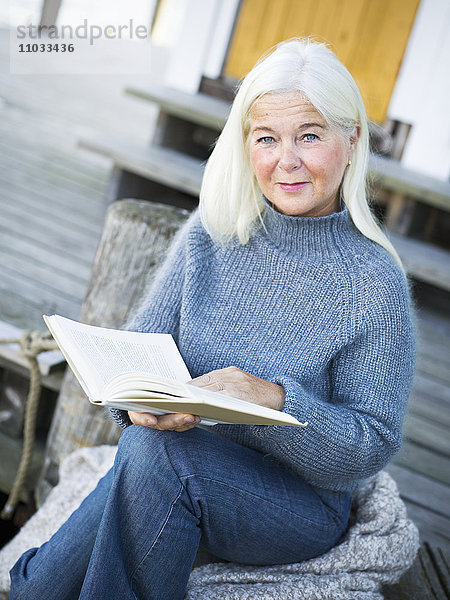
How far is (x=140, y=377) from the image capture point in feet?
3.76

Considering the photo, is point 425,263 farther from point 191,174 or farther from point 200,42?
point 200,42

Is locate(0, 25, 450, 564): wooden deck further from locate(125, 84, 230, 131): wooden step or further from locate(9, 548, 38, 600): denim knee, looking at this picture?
locate(9, 548, 38, 600): denim knee

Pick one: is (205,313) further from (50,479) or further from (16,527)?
(16,527)

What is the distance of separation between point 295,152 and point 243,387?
20.5 inches

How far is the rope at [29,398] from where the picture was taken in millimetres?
2074

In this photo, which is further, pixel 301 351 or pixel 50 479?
pixel 50 479

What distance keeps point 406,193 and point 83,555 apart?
237 cm

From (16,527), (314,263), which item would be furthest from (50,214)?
(314,263)

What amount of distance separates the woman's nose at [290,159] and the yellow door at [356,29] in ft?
9.14

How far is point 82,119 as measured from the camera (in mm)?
5438

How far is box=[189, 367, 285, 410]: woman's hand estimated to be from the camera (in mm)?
1301

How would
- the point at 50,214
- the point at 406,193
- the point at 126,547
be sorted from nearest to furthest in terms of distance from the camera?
the point at 126,547
the point at 406,193
the point at 50,214

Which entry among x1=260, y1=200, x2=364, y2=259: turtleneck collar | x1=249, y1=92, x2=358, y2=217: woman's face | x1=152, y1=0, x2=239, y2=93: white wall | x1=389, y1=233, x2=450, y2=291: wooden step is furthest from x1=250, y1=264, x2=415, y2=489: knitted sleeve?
x1=152, y1=0, x2=239, y2=93: white wall

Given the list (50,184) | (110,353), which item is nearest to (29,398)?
(110,353)
